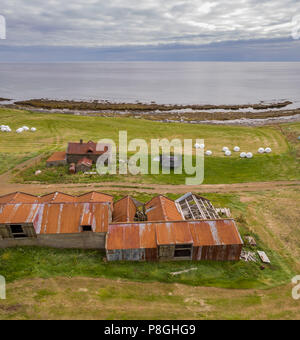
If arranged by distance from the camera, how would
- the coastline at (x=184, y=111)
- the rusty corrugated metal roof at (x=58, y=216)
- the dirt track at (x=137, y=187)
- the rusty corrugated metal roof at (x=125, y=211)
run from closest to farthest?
the rusty corrugated metal roof at (x=58, y=216), the rusty corrugated metal roof at (x=125, y=211), the dirt track at (x=137, y=187), the coastline at (x=184, y=111)

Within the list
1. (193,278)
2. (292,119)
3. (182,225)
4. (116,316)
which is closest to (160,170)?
(182,225)

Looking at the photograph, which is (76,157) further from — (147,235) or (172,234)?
(172,234)

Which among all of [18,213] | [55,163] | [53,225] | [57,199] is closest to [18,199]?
[18,213]

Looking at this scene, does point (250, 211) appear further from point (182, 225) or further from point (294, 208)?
point (182, 225)

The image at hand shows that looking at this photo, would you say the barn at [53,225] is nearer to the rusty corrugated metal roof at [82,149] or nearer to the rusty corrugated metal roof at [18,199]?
the rusty corrugated metal roof at [18,199]

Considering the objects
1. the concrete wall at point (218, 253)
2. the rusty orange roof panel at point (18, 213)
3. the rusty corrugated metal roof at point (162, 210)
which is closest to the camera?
the concrete wall at point (218, 253)

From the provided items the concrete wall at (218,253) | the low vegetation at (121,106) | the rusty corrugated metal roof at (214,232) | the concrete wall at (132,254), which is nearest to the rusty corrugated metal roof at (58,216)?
the concrete wall at (132,254)
